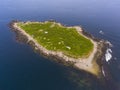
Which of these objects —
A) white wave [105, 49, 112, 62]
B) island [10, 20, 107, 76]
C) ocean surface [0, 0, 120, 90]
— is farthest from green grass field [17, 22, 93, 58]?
ocean surface [0, 0, 120, 90]

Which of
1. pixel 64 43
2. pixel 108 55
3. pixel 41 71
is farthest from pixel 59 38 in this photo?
pixel 41 71

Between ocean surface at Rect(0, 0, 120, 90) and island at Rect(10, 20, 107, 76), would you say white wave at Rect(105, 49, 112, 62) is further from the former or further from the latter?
island at Rect(10, 20, 107, 76)

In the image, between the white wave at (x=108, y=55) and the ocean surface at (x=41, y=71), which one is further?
the white wave at (x=108, y=55)

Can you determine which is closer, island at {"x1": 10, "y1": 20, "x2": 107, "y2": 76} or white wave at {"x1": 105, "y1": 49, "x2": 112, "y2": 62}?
island at {"x1": 10, "y1": 20, "x2": 107, "y2": 76}

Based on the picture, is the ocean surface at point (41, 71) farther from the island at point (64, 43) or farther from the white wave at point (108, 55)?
the island at point (64, 43)

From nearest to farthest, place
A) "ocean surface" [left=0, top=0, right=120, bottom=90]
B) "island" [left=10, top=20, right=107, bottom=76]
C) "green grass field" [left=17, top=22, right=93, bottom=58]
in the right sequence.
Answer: "ocean surface" [left=0, top=0, right=120, bottom=90] < "island" [left=10, top=20, right=107, bottom=76] < "green grass field" [left=17, top=22, right=93, bottom=58]

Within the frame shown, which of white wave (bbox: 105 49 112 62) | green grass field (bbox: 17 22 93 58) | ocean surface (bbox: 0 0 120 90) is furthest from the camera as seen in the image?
green grass field (bbox: 17 22 93 58)

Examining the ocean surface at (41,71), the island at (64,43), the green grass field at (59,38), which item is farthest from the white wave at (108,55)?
the green grass field at (59,38)

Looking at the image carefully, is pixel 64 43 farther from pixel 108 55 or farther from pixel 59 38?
pixel 108 55
